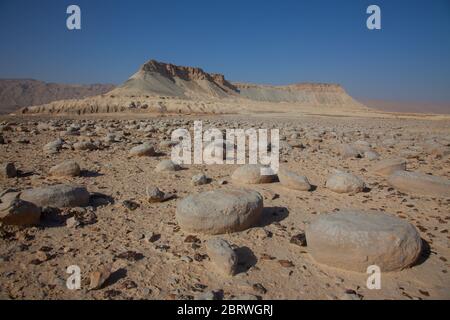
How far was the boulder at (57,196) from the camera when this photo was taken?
11.2 ft

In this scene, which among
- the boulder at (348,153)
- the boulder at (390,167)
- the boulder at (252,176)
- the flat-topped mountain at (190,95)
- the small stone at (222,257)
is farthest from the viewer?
the flat-topped mountain at (190,95)

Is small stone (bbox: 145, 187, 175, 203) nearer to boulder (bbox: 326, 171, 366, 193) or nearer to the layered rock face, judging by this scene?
boulder (bbox: 326, 171, 366, 193)

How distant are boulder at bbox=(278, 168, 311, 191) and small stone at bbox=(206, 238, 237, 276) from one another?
2.14 metres

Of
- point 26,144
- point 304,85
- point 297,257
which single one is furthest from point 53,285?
point 304,85

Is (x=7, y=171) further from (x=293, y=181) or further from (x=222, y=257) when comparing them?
(x=293, y=181)

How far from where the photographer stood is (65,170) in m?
4.79

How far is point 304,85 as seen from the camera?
10025cm

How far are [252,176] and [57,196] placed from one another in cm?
274

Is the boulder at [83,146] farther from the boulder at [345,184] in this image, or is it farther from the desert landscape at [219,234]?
the boulder at [345,184]

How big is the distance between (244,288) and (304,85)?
104960 millimetres

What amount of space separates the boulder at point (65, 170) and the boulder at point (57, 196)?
1.23m

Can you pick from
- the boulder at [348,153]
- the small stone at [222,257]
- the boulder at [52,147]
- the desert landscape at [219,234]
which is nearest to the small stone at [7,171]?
the desert landscape at [219,234]

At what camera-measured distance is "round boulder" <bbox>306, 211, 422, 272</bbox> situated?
2537 mm
